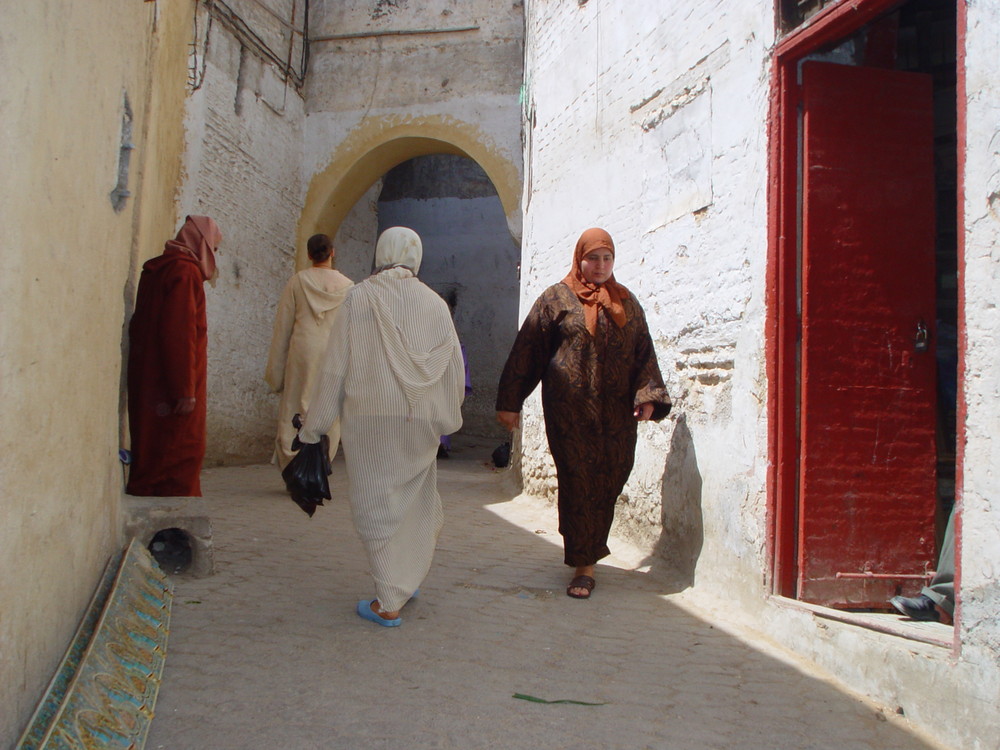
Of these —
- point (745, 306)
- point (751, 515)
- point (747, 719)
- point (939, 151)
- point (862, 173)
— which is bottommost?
point (747, 719)

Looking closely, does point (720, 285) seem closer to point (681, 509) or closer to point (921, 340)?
point (921, 340)

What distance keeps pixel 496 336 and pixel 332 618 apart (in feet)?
32.7

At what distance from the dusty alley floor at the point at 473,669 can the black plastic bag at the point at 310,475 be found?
1.41 ft

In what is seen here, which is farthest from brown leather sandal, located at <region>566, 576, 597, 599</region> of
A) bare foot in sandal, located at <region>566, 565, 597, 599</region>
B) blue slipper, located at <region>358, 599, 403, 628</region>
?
blue slipper, located at <region>358, 599, 403, 628</region>

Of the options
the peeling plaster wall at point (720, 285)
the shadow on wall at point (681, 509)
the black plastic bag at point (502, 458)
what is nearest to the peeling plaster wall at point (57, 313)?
the peeling plaster wall at point (720, 285)

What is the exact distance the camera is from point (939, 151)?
4.18m

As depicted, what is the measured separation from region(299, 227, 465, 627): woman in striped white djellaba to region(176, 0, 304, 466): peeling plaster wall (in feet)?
14.1

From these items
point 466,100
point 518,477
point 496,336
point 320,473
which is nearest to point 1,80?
point 320,473

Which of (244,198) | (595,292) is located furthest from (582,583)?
(244,198)

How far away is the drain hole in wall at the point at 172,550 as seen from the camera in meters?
3.74

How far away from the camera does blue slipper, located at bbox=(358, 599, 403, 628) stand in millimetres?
3264

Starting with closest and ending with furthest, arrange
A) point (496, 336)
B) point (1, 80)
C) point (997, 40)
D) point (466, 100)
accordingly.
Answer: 1. point (1, 80)
2. point (997, 40)
3. point (466, 100)
4. point (496, 336)

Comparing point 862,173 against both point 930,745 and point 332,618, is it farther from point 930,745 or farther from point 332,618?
point 332,618

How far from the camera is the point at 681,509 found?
4.21 metres
